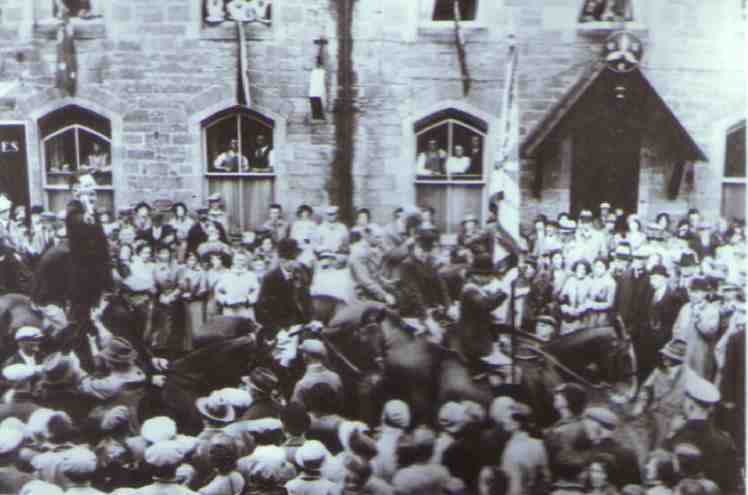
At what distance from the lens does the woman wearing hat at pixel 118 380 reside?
3.78 m

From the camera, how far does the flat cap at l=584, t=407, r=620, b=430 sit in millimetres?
3602

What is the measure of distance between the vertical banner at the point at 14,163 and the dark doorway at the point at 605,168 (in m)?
3.00

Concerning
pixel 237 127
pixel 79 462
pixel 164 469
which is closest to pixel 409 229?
pixel 237 127

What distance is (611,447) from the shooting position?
359cm

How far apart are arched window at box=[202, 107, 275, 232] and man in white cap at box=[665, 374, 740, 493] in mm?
2479

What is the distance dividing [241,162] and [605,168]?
6.38ft

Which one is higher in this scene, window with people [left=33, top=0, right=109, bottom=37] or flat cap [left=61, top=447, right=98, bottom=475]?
window with people [left=33, top=0, right=109, bottom=37]

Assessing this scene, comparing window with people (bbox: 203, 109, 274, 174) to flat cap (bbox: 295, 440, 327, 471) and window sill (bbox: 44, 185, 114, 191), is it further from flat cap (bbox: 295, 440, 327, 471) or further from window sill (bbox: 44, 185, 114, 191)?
flat cap (bbox: 295, 440, 327, 471)

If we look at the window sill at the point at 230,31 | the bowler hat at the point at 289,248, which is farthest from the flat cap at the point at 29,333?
the window sill at the point at 230,31

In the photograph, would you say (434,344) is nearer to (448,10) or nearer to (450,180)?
(450,180)

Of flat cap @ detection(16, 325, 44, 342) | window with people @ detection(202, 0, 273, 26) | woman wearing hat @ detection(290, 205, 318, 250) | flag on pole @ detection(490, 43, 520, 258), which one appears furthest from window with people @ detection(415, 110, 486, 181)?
flat cap @ detection(16, 325, 44, 342)

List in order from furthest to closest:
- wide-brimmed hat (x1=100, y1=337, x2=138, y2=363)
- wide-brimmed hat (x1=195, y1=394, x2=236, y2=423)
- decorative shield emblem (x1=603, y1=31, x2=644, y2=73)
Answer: wide-brimmed hat (x1=100, y1=337, x2=138, y2=363), wide-brimmed hat (x1=195, y1=394, x2=236, y2=423), decorative shield emblem (x1=603, y1=31, x2=644, y2=73)

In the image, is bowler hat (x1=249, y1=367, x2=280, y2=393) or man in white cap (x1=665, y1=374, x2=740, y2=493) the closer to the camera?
man in white cap (x1=665, y1=374, x2=740, y2=493)

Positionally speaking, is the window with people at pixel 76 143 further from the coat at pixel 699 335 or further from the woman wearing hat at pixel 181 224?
the coat at pixel 699 335
